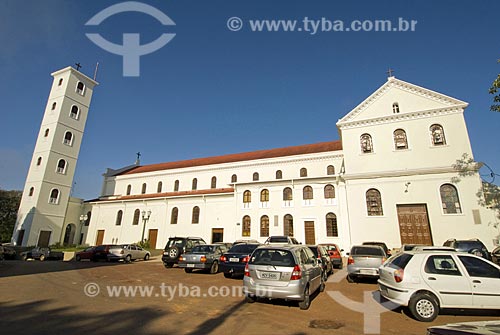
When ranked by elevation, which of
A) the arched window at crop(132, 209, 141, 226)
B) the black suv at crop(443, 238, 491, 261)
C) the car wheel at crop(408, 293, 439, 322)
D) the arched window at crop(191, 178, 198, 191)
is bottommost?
the car wheel at crop(408, 293, 439, 322)

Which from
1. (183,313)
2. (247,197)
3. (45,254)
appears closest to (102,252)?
(45,254)

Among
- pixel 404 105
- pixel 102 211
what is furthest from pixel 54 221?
pixel 404 105

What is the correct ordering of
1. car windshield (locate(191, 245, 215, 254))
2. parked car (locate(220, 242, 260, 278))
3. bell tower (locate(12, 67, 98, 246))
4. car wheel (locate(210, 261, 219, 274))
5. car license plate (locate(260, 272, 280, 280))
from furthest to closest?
bell tower (locate(12, 67, 98, 246)) < car windshield (locate(191, 245, 215, 254)) < car wheel (locate(210, 261, 219, 274)) < parked car (locate(220, 242, 260, 278)) < car license plate (locate(260, 272, 280, 280))

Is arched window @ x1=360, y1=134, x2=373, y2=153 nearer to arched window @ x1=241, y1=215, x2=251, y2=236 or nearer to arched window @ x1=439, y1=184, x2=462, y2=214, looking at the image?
arched window @ x1=439, y1=184, x2=462, y2=214

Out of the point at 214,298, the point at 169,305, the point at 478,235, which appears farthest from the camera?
the point at 478,235

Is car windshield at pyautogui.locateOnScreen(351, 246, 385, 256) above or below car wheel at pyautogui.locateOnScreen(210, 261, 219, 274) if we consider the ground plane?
above

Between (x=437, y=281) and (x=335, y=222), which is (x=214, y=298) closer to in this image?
(x=437, y=281)

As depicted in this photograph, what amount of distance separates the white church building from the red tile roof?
0.86 feet

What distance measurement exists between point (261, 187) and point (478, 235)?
706 inches

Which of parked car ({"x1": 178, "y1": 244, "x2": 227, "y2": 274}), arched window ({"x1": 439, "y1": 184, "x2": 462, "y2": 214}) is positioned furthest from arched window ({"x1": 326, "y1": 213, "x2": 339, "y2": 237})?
parked car ({"x1": 178, "y1": 244, "x2": 227, "y2": 274})

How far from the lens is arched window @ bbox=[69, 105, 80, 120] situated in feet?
120

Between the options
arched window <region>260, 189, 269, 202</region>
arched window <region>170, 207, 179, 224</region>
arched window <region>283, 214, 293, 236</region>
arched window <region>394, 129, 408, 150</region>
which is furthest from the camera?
arched window <region>170, 207, 179, 224</region>

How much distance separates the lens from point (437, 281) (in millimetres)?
6281

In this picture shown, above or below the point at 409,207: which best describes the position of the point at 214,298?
below
